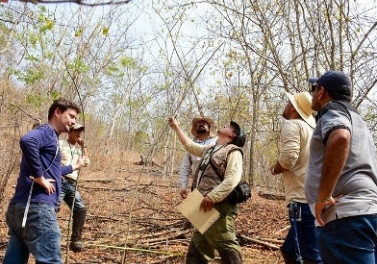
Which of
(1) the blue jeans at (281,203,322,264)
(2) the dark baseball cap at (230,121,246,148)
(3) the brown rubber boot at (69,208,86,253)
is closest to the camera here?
(1) the blue jeans at (281,203,322,264)

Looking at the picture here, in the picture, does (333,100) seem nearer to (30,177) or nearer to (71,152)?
(30,177)

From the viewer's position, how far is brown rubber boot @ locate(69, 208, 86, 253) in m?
5.52

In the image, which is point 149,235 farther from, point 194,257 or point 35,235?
point 35,235

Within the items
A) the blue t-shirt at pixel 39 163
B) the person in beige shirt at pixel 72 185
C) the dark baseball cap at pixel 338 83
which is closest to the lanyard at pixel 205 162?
the blue t-shirt at pixel 39 163

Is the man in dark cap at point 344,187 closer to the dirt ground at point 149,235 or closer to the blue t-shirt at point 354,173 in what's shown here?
the blue t-shirt at point 354,173

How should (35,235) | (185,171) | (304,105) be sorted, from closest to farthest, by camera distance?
1. (35,235)
2. (304,105)
3. (185,171)

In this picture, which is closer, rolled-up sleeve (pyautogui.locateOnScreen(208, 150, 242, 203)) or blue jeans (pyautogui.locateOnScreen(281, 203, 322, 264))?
blue jeans (pyautogui.locateOnScreen(281, 203, 322, 264))

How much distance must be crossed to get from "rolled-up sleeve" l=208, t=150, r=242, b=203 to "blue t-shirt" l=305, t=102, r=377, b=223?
143 cm

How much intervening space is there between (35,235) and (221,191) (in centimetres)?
161

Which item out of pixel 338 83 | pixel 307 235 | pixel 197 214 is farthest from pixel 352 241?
pixel 197 214

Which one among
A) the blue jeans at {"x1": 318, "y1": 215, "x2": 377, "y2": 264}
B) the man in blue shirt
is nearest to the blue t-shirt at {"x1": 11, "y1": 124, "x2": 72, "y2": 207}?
the man in blue shirt

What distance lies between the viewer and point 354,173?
2.46 metres

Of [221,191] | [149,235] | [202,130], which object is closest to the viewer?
[221,191]

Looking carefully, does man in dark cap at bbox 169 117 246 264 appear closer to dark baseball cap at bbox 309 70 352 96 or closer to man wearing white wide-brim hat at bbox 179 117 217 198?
man wearing white wide-brim hat at bbox 179 117 217 198
